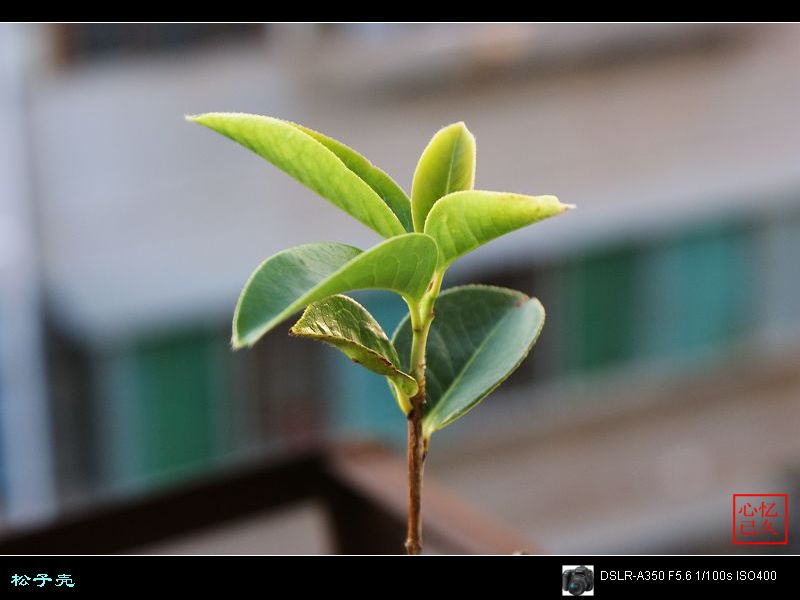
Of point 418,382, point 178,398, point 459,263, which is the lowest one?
point 178,398

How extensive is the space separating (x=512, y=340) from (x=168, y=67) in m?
1.99

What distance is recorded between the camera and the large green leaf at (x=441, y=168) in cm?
32

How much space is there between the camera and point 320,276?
10.5 inches

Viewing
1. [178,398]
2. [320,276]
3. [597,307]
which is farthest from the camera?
[597,307]

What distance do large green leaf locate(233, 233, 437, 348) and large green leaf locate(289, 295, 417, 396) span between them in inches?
0.6

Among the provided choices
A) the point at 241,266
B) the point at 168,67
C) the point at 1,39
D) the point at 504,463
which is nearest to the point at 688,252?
the point at 504,463

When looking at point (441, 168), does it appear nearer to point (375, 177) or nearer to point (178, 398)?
point (375, 177)

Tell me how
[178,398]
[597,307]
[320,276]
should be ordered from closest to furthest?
[320,276], [178,398], [597,307]
